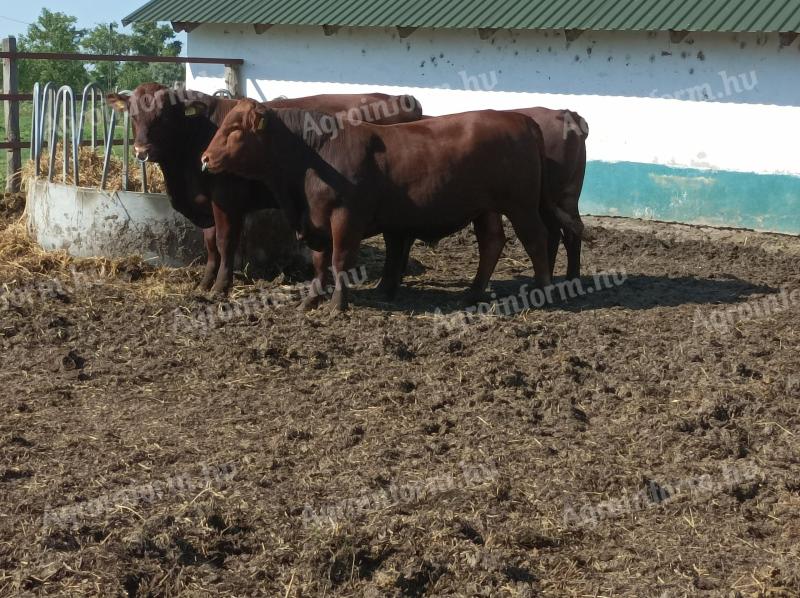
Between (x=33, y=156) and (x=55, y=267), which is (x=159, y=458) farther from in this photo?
(x=33, y=156)

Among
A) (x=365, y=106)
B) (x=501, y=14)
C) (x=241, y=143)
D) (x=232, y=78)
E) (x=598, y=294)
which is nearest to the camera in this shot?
(x=241, y=143)

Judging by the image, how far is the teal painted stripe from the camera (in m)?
11.8

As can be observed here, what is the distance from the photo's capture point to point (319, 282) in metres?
7.89

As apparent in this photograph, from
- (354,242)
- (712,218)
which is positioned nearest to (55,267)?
(354,242)

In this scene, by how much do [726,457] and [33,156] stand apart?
7108 millimetres

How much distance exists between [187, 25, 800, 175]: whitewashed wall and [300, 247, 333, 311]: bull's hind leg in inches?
236

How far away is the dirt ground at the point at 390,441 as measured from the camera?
4.27m

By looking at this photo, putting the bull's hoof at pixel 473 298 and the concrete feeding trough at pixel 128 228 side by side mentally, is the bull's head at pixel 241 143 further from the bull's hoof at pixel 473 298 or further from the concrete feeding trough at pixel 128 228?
the bull's hoof at pixel 473 298

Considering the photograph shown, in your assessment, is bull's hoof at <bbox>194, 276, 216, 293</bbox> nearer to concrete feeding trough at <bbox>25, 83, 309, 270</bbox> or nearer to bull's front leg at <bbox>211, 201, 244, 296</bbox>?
bull's front leg at <bbox>211, 201, 244, 296</bbox>

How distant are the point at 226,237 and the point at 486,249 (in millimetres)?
1999

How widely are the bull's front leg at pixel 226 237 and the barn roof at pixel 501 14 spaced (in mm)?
6060

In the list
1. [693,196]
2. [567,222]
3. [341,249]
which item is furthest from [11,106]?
[693,196]

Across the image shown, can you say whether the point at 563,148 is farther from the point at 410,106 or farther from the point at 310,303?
the point at 310,303

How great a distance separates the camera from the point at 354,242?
25.8 feet
